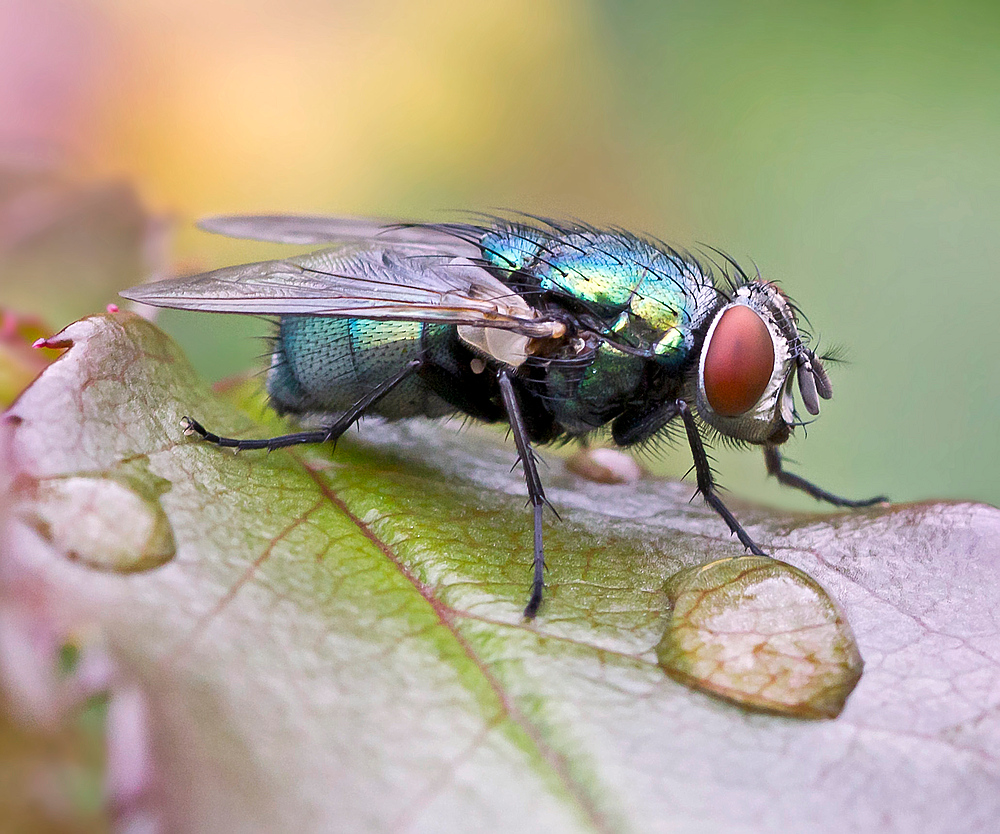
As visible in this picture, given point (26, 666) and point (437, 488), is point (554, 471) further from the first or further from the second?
point (26, 666)

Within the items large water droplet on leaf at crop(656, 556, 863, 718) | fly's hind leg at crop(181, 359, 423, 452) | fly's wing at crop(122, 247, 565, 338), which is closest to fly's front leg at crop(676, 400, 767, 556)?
large water droplet on leaf at crop(656, 556, 863, 718)

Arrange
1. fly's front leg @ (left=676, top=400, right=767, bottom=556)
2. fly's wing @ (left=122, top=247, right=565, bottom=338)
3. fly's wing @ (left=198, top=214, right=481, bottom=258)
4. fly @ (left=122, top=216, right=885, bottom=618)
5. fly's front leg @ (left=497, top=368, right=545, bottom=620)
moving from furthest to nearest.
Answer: fly's wing @ (left=198, top=214, right=481, bottom=258) < fly @ (left=122, top=216, right=885, bottom=618) < fly's wing @ (left=122, top=247, right=565, bottom=338) < fly's front leg @ (left=676, top=400, right=767, bottom=556) < fly's front leg @ (left=497, top=368, right=545, bottom=620)

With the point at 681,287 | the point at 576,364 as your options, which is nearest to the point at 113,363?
the point at 576,364

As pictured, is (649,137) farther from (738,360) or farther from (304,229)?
(738,360)

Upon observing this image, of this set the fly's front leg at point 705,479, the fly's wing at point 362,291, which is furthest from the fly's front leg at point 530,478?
the fly's front leg at point 705,479

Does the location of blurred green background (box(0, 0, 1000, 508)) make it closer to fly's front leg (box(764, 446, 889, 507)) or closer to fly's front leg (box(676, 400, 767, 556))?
fly's front leg (box(764, 446, 889, 507))

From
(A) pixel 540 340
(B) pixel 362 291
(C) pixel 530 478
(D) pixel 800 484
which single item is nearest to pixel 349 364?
(B) pixel 362 291

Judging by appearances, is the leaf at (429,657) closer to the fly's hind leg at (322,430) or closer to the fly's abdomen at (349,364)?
the fly's hind leg at (322,430)
